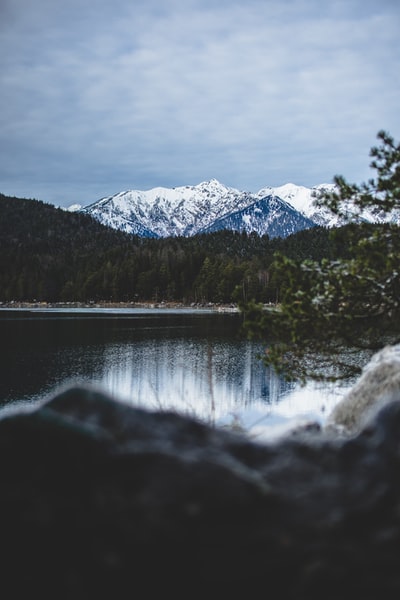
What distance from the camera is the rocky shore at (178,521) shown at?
110 inches

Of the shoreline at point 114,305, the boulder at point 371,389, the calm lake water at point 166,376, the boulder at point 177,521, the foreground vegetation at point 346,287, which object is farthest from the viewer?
the shoreline at point 114,305

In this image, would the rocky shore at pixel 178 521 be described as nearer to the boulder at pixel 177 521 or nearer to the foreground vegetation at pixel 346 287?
the boulder at pixel 177 521

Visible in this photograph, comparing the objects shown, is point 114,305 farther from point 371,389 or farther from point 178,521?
point 178,521

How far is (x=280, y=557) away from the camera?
286 cm

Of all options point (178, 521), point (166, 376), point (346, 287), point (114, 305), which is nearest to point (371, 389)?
point (346, 287)

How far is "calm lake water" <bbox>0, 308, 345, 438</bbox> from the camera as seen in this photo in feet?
65.0

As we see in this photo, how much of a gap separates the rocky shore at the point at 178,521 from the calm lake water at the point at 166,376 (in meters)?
9.67

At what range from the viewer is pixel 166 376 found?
30750mm

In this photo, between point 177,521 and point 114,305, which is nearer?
point 177,521

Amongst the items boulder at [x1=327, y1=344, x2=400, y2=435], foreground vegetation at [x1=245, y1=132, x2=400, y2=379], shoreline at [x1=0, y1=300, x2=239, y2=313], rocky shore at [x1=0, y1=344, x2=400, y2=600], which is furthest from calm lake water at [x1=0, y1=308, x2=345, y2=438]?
shoreline at [x1=0, y1=300, x2=239, y2=313]

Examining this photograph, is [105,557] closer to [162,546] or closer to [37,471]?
[162,546]

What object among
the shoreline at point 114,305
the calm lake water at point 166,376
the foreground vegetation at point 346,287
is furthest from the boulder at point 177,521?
the shoreline at point 114,305

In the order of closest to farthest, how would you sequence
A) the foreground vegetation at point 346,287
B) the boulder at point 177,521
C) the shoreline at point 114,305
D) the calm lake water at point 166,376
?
the boulder at point 177,521 < the foreground vegetation at point 346,287 < the calm lake water at point 166,376 < the shoreline at point 114,305

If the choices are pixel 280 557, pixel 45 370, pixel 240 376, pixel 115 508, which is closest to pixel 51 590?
pixel 115 508
